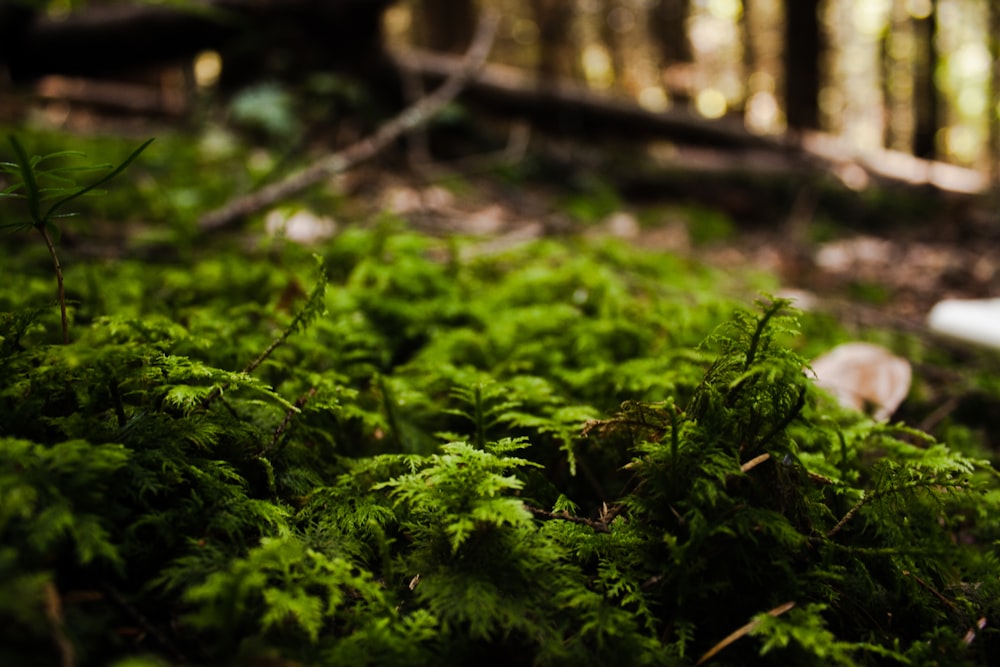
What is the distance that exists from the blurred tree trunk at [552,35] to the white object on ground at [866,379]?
50.9ft

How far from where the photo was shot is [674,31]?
2130cm

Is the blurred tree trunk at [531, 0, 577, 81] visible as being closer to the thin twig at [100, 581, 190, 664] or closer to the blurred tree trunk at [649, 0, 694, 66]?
the blurred tree trunk at [649, 0, 694, 66]

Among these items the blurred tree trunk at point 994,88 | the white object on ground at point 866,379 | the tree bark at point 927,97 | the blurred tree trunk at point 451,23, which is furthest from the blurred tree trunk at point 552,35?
the white object on ground at point 866,379

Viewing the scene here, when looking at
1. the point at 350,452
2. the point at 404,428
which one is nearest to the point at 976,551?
the point at 404,428

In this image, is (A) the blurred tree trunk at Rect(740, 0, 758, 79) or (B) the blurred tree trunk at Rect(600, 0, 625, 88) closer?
(A) the blurred tree trunk at Rect(740, 0, 758, 79)

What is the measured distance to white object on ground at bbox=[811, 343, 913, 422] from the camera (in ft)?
6.19

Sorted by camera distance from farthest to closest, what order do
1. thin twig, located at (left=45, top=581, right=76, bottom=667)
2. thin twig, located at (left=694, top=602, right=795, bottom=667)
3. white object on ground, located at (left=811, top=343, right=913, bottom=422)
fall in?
white object on ground, located at (left=811, top=343, right=913, bottom=422)
thin twig, located at (left=694, top=602, right=795, bottom=667)
thin twig, located at (left=45, top=581, right=76, bottom=667)

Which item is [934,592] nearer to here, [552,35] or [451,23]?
[451,23]

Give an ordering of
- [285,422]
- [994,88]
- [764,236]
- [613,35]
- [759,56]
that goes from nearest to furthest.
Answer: [285,422], [764,236], [994,88], [613,35], [759,56]

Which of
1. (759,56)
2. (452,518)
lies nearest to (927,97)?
(759,56)

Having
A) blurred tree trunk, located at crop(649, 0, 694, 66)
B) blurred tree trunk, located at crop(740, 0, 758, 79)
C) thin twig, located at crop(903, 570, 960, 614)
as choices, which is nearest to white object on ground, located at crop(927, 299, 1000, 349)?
thin twig, located at crop(903, 570, 960, 614)

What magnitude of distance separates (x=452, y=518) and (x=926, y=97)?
16643mm

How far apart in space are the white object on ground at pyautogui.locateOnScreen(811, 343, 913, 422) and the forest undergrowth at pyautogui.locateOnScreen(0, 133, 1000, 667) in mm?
381

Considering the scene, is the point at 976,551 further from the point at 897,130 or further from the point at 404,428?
the point at 897,130
